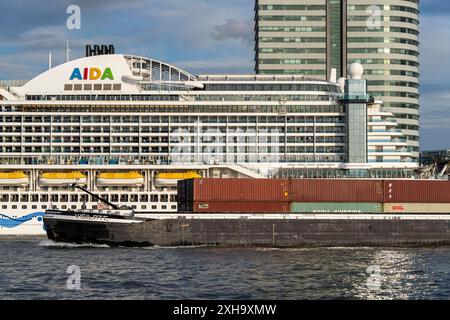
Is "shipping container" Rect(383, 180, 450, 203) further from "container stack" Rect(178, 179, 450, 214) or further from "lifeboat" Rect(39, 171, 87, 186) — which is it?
"lifeboat" Rect(39, 171, 87, 186)

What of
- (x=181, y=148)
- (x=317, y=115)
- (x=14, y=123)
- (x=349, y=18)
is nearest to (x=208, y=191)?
(x=181, y=148)

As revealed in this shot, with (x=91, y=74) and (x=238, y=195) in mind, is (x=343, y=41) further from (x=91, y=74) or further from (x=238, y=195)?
(x=238, y=195)

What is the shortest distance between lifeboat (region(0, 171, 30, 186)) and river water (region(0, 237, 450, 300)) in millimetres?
18725

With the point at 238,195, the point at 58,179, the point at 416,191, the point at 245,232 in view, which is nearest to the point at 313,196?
the point at 238,195

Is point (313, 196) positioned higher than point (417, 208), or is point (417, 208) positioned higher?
point (313, 196)

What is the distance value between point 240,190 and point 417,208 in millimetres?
16173

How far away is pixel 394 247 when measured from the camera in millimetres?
68062

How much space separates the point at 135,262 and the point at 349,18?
77334mm

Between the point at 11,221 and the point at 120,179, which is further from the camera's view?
the point at 120,179

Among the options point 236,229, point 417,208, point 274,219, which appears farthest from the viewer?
point 417,208

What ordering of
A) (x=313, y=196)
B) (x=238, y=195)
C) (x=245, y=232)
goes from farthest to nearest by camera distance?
(x=313, y=196) → (x=238, y=195) → (x=245, y=232)

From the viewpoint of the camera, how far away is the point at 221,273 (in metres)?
46.2
